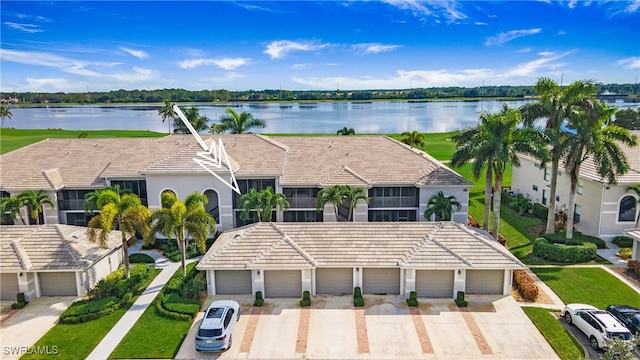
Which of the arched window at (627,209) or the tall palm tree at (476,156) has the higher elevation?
the tall palm tree at (476,156)

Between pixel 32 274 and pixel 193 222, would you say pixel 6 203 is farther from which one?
pixel 193 222

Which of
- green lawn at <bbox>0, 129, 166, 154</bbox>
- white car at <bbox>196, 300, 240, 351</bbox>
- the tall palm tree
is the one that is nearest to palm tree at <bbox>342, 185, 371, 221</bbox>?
the tall palm tree

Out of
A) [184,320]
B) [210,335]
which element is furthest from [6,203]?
[210,335]

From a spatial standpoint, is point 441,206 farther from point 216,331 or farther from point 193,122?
point 193,122

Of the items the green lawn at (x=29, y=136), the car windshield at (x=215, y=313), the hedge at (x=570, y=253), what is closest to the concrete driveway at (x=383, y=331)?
the car windshield at (x=215, y=313)

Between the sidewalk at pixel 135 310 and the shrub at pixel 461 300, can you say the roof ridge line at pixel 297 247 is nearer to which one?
the sidewalk at pixel 135 310

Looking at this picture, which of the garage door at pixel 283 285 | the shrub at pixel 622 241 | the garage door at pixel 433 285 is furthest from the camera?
the shrub at pixel 622 241
